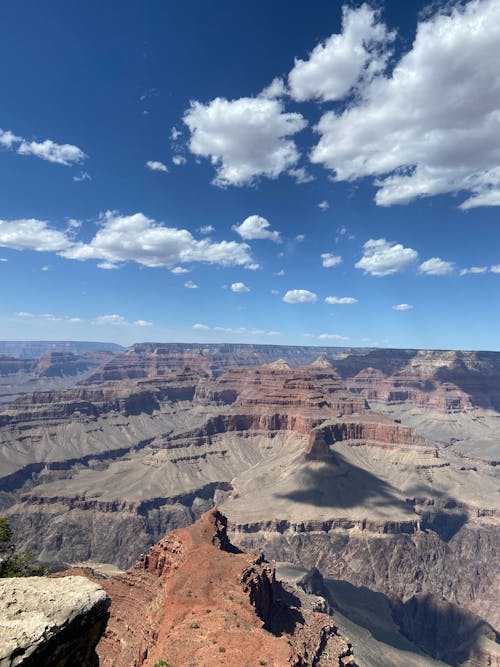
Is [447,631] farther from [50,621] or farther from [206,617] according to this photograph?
[50,621]

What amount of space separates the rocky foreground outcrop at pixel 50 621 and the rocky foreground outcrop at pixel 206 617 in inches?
1283

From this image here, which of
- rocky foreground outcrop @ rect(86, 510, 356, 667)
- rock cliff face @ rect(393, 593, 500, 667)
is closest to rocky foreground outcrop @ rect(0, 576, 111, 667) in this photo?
rocky foreground outcrop @ rect(86, 510, 356, 667)

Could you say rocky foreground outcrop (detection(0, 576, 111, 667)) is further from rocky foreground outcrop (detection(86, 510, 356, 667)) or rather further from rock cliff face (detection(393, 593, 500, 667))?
rock cliff face (detection(393, 593, 500, 667))

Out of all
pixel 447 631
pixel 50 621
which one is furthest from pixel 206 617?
pixel 447 631

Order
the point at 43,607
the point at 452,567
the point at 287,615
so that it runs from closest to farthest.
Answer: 1. the point at 43,607
2. the point at 287,615
3. the point at 452,567

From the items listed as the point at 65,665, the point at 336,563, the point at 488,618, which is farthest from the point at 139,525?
the point at 65,665

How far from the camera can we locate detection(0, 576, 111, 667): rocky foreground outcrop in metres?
12.5

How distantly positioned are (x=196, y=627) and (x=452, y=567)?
165 m

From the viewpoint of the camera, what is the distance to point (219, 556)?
6306cm

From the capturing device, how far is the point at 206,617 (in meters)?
48.8

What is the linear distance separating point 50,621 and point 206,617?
138ft

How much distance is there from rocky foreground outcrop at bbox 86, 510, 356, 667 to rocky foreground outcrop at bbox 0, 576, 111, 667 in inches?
1283

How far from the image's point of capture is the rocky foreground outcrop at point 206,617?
43.2 m

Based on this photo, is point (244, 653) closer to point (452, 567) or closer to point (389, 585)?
point (389, 585)
